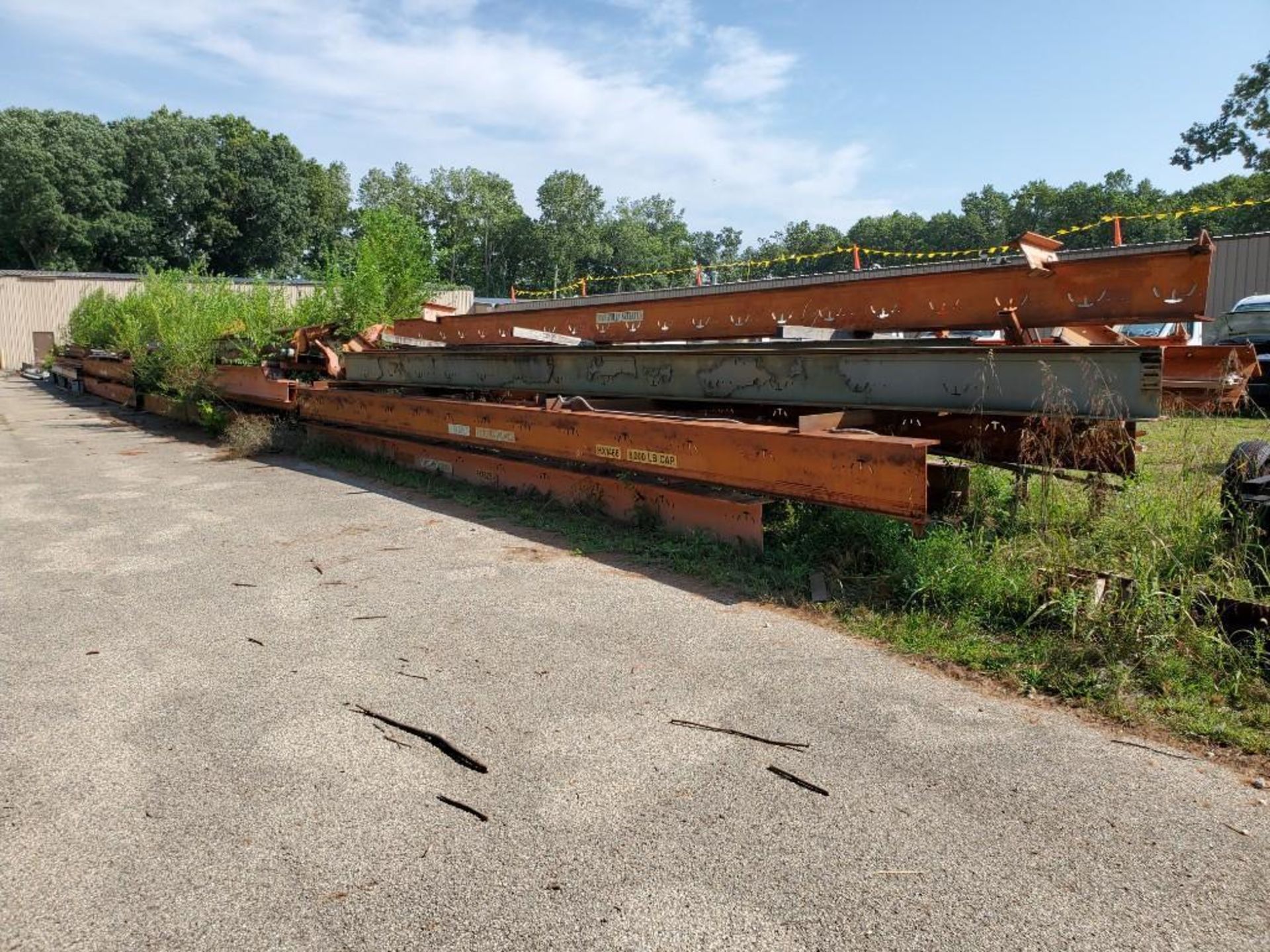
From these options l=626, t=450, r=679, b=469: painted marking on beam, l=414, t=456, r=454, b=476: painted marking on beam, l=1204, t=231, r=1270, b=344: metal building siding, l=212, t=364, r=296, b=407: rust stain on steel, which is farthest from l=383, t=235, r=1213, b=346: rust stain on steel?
l=1204, t=231, r=1270, b=344: metal building siding

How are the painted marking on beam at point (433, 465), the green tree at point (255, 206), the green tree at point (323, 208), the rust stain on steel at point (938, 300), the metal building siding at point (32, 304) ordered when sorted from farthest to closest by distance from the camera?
the green tree at point (323, 208) < the green tree at point (255, 206) < the metal building siding at point (32, 304) < the painted marking on beam at point (433, 465) < the rust stain on steel at point (938, 300)

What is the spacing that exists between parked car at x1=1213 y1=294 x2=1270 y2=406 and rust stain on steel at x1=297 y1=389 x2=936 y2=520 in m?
8.66

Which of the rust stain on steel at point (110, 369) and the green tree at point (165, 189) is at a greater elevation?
the green tree at point (165, 189)

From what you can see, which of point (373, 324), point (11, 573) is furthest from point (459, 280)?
point (11, 573)

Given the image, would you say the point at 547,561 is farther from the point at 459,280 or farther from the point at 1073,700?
the point at 459,280

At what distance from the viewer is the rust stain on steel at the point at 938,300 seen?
4480 mm

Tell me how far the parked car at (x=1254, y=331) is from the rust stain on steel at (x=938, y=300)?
745cm

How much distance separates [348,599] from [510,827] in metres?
2.64

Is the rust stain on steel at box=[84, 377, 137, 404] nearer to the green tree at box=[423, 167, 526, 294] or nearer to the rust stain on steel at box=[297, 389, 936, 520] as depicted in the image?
the rust stain on steel at box=[297, 389, 936, 520]

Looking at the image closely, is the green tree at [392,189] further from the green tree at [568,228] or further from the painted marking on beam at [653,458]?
the painted marking on beam at [653,458]

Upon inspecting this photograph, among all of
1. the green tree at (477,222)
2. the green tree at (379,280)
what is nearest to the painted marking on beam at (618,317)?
the green tree at (379,280)

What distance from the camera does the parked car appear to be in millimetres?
10922

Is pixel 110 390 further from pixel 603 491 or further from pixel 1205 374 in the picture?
pixel 1205 374

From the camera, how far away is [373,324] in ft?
38.5
